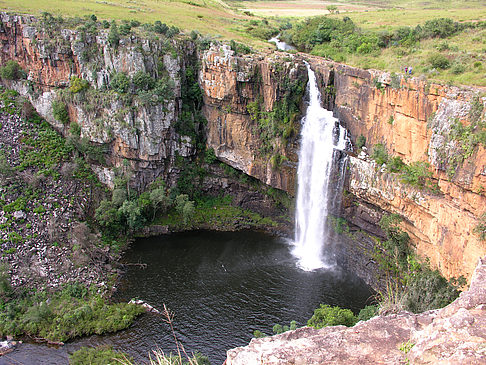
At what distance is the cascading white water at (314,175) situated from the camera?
36844 mm

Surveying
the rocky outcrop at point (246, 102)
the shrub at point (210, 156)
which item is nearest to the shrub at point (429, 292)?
the rocky outcrop at point (246, 102)

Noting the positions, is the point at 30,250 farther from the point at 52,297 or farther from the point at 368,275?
the point at 368,275

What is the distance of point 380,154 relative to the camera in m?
33.2

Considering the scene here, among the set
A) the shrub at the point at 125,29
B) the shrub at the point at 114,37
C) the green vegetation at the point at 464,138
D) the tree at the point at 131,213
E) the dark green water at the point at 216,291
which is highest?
the shrub at the point at 125,29

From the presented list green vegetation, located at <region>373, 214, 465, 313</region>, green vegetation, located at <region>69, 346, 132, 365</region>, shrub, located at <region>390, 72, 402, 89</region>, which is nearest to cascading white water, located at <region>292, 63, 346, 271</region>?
green vegetation, located at <region>373, 214, 465, 313</region>

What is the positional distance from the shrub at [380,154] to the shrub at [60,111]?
1265 inches

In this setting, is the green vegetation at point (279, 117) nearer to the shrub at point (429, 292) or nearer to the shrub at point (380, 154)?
the shrub at point (380, 154)

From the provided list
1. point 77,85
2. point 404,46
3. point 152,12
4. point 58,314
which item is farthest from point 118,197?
point 404,46

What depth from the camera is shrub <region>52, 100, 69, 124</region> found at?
139 ft

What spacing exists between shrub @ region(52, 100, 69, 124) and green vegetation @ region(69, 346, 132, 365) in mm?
25799

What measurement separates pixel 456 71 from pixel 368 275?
17896 millimetres

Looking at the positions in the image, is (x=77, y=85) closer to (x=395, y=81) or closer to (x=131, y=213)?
(x=131, y=213)

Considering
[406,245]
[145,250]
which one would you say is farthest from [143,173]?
[406,245]

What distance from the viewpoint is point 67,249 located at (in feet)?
114
